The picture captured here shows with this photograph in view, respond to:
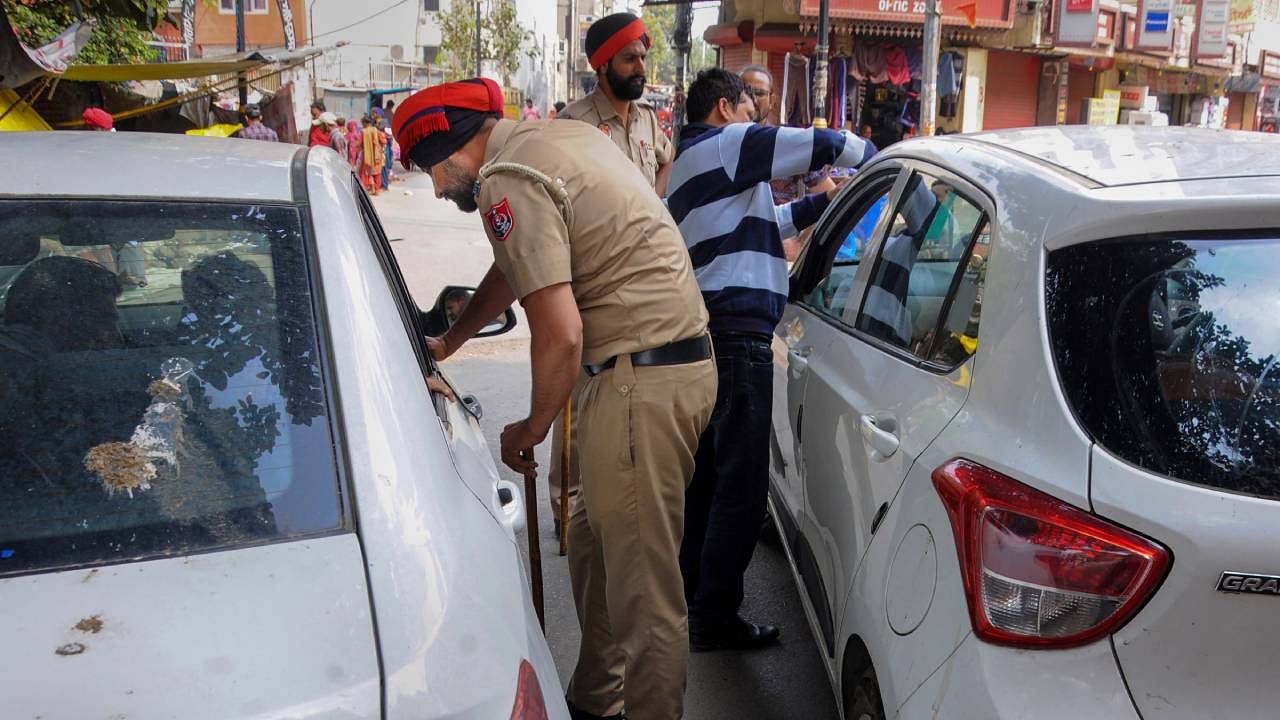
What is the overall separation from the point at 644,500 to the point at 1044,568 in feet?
3.72

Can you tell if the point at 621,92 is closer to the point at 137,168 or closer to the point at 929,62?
the point at 137,168

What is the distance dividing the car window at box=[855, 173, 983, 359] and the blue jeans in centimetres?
42

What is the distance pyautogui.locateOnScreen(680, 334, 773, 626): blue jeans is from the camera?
314 cm

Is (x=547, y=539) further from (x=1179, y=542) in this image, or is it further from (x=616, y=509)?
(x=1179, y=542)

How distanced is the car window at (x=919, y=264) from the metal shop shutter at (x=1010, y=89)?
67.9 ft

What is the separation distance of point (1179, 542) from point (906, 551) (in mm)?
568

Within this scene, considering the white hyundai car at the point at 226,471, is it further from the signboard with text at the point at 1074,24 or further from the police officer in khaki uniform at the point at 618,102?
the signboard with text at the point at 1074,24

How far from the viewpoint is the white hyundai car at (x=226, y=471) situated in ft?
4.00

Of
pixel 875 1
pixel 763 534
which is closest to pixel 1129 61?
pixel 875 1

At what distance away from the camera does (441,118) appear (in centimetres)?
237

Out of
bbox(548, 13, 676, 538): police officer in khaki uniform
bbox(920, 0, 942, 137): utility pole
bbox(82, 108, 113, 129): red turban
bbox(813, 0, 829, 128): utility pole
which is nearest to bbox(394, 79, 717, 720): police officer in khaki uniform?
bbox(548, 13, 676, 538): police officer in khaki uniform

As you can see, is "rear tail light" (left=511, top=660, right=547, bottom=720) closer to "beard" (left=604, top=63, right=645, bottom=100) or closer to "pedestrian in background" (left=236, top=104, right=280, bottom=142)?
"beard" (left=604, top=63, right=645, bottom=100)

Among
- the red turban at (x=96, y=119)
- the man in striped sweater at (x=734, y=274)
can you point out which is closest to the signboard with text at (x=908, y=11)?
the red turban at (x=96, y=119)

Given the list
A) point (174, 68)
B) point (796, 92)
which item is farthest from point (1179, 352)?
point (796, 92)
